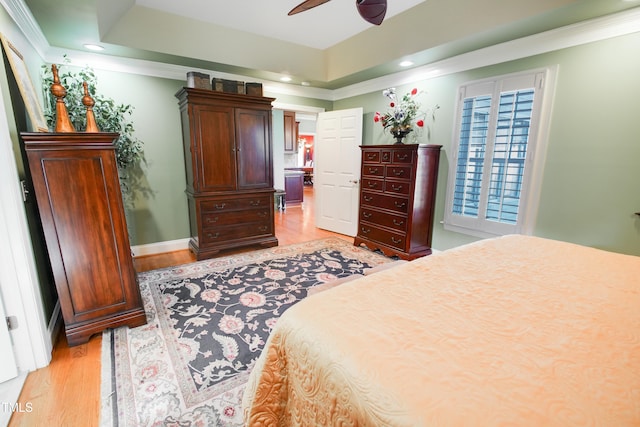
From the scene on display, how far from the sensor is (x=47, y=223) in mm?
1802

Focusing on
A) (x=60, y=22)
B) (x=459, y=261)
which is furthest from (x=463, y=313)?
(x=60, y=22)

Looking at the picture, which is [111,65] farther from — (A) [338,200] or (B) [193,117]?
(A) [338,200]

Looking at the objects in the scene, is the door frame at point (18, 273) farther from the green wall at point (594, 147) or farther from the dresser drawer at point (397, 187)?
the green wall at point (594, 147)

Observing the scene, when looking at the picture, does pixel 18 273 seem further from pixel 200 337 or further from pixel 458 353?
pixel 458 353

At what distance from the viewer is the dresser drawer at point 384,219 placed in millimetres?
3461

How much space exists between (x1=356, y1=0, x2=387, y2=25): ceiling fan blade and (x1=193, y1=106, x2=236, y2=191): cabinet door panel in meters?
2.15

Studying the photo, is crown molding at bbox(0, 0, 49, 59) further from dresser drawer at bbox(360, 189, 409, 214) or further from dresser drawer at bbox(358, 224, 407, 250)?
dresser drawer at bbox(358, 224, 407, 250)

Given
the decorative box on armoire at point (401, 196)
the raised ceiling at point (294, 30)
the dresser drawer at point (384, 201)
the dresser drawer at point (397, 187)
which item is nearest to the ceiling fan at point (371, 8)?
the raised ceiling at point (294, 30)

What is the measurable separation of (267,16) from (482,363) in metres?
3.66

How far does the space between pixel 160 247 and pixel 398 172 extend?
3276mm

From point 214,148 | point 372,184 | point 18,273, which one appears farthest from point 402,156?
point 18,273

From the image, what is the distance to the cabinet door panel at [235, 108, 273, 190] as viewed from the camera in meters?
3.58

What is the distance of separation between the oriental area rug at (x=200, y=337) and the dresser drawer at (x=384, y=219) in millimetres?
452

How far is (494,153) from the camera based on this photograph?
9.82 feet
